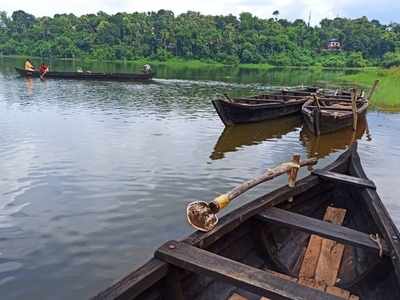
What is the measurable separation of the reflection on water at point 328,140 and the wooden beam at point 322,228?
9.27 m

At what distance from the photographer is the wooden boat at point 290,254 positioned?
3.60 m

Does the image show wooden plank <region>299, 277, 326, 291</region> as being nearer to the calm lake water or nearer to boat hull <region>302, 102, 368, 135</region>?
the calm lake water

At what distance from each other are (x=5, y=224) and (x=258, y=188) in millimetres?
5367

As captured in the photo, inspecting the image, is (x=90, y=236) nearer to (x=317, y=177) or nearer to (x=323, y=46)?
(x=317, y=177)

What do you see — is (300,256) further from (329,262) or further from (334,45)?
(334,45)

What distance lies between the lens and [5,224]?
777cm

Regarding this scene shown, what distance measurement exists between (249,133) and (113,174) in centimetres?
781

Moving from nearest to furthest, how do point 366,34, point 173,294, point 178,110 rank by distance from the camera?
point 173,294, point 178,110, point 366,34

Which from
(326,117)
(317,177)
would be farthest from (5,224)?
(326,117)

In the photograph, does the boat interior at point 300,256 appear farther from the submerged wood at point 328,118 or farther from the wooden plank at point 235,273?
the submerged wood at point 328,118

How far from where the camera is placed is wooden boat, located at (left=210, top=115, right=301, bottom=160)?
580 inches

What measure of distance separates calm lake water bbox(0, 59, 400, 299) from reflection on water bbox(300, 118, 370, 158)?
0.06m

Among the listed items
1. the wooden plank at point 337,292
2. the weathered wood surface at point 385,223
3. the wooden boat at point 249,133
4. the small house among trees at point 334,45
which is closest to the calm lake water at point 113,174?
the wooden boat at point 249,133

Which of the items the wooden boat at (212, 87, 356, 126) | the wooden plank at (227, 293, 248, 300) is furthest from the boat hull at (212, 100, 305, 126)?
the wooden plank at (227, 293, 248, 300)
